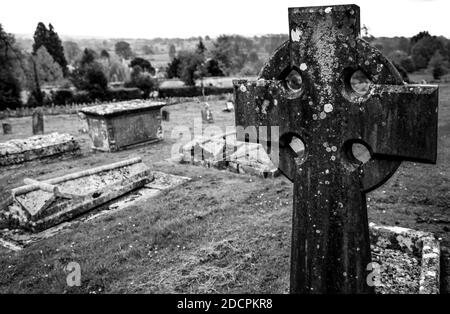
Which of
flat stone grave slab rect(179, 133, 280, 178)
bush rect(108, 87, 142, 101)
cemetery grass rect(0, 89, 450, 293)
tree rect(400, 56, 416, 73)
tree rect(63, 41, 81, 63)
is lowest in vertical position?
cemetery grass rect(0, 89, 450, 293)

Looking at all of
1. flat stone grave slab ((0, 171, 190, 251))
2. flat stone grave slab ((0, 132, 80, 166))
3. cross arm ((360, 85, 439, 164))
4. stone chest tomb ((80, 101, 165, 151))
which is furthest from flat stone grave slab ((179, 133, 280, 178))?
cross arm ((360, 85, 439, 164))

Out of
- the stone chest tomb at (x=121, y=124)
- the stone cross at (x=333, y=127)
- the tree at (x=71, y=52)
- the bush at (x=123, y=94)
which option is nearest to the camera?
the stone cross at (x=333, y=127)

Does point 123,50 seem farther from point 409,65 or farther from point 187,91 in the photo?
point 409,65

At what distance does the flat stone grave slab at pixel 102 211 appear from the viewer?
22.8ft

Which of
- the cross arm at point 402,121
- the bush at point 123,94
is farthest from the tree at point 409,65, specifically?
the cross arm at point 402,121

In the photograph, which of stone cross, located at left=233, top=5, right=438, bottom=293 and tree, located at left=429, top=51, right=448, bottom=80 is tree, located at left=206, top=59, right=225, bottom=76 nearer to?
tree, located at left=429, top=51, right=448, bottom=80

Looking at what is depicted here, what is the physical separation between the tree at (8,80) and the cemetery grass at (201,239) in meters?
22.4

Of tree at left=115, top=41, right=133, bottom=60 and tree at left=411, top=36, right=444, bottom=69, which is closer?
tree at left=411, top=36, right=444, bottom=69

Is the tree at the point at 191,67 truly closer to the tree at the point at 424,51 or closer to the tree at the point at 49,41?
the tree at the point at 49,41

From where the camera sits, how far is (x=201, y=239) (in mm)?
6566

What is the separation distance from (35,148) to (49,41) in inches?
2189

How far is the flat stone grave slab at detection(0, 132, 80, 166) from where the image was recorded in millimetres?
12711

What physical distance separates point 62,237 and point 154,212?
1885 mm
